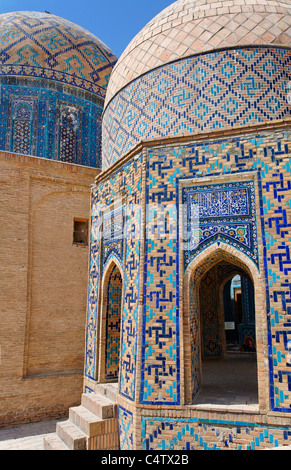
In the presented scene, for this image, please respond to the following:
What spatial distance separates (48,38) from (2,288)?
681cm

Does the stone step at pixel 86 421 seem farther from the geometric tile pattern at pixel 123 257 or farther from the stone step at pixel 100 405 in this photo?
the geometric tile pattern at pixel 123 257

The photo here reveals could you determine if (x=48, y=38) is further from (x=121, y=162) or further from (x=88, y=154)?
(x=121, y=162)

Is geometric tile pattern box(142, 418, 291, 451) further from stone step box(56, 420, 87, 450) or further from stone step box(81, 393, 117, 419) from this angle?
stone step box(56, 420, 87, 450)

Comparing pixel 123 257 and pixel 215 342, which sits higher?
pixel 123 257

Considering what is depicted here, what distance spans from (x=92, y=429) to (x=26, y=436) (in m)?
2.06

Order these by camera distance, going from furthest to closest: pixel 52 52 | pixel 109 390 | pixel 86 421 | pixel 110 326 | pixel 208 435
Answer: pixel 52 52, pixel 110 326, pixel 109 390, pixel 86 421, pixel 208 435

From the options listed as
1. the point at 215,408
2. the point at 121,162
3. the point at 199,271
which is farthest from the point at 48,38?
the point at 215,408

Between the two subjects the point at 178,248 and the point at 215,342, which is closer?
the point at 178,248

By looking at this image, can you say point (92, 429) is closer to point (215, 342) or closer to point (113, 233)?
point (113, 233)

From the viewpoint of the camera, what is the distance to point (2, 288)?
6484mm

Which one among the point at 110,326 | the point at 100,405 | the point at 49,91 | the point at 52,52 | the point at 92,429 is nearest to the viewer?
the point at 92,429

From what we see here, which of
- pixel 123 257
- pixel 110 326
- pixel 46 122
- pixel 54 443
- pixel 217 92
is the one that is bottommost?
pixel 54 443

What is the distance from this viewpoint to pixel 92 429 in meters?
4.32

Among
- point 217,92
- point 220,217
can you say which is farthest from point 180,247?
point 217,92
